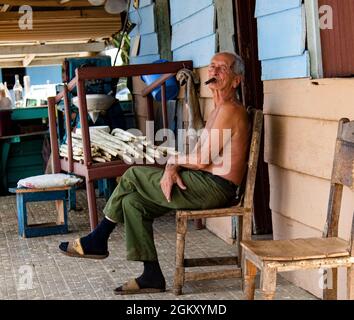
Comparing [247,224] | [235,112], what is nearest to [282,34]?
[235,112]

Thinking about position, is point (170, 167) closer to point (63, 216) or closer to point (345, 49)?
point (345, 49)

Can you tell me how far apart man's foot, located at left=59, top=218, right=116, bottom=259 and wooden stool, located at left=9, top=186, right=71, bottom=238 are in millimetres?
1555

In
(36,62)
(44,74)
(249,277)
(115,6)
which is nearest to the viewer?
(249,277)

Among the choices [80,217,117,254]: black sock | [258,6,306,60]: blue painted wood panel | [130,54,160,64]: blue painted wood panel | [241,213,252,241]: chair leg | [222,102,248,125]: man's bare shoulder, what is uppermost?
[130,54,160,64]: blue painted wood panel

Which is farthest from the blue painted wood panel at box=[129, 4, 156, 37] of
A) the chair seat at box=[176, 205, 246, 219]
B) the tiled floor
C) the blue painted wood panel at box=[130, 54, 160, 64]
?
the chair seat at box=[176, 205, 246, 219]

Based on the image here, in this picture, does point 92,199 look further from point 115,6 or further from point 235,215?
point 115,6

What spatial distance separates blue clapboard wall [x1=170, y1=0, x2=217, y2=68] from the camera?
5270 mm

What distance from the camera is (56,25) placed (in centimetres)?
863

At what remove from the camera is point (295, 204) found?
3.99 metres

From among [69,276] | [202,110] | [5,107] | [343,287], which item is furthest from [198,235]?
[5,107]

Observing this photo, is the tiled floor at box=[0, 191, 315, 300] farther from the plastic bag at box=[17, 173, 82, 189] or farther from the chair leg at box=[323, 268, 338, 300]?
the chair leg at box=[323, 268, 338, 300]

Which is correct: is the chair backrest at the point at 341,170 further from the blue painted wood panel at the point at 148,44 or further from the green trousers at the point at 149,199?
the blue painted wood panel at the point at 148,44

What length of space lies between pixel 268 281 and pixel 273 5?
1866 mm

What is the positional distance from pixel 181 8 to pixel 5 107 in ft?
9.12
